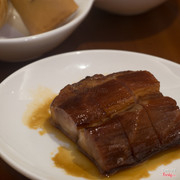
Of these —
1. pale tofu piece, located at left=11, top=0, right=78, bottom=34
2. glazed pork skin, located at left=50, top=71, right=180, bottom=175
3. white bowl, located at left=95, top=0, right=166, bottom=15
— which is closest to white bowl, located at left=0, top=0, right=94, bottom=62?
pale tofu piece, located at left=11, top=0, right=78, bottom=34

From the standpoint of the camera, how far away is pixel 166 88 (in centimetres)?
189

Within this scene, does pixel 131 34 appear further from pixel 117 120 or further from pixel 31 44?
pixel 117 120

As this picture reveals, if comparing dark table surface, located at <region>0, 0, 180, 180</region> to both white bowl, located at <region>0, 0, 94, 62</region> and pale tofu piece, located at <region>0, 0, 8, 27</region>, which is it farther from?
pale tofu piece, located at <region>0, 0, 8, 27</region>

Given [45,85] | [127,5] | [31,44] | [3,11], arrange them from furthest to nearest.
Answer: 1. [127,5]
2. [3,11]
3. [31,44]
4. [45,85]

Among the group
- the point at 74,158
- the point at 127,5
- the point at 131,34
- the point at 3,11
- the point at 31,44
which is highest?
the point at 3,11

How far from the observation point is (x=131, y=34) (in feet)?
8.61

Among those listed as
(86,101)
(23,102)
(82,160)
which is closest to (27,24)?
(23,102)

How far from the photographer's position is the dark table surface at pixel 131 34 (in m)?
2.43

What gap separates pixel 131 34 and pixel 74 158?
4.75 feet

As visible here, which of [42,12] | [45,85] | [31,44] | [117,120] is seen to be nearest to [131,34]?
[42,12]

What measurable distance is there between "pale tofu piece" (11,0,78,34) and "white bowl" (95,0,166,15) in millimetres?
433

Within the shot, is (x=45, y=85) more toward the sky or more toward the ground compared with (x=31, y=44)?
more toward the ground

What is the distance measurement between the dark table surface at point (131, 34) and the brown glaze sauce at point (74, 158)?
582mm

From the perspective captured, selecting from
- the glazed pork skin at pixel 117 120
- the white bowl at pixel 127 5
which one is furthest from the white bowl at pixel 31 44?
the glazed pork skin at pixel 117 120
